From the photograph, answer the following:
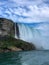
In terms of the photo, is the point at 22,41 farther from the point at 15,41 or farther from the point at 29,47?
the point at 29,47

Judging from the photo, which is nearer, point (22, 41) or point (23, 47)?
point (23, 47)

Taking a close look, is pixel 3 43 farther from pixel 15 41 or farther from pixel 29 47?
pixel 29 47

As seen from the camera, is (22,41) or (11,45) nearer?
(11,45)

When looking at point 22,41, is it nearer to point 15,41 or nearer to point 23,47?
point 15,41

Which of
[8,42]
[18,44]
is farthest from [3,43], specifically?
[18,44]

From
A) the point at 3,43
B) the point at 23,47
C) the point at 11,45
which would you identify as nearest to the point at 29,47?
the point at 23,47

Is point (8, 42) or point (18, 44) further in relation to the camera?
point (8, 42)
